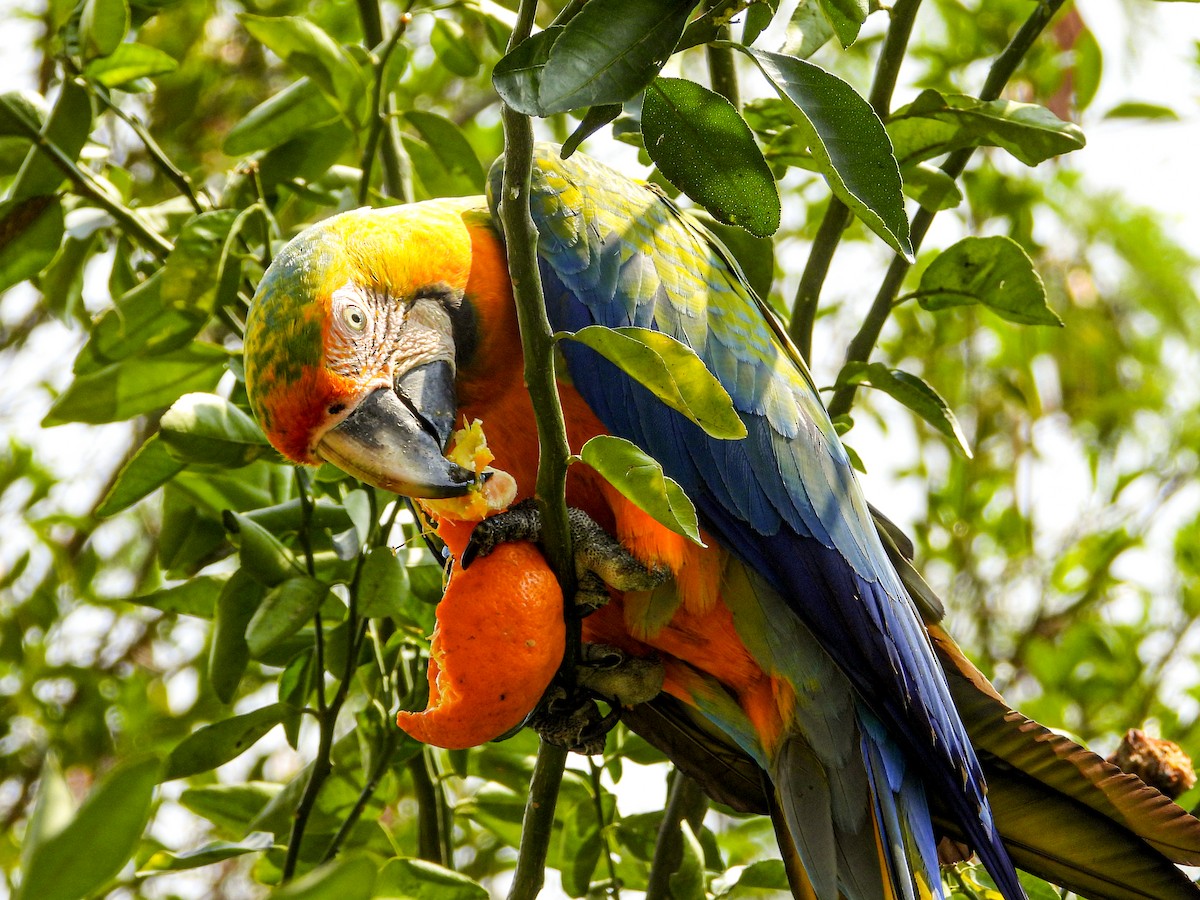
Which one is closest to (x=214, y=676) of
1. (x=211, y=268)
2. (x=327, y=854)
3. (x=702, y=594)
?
(x=327, y=854)

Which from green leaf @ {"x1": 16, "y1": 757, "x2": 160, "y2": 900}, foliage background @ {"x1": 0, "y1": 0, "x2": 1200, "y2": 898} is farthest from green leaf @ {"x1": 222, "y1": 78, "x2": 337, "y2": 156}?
green leaf @ {"x1": 16, "y1": 757, "x2": 160, "y2": 900}

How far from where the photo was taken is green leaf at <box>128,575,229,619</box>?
1956mm

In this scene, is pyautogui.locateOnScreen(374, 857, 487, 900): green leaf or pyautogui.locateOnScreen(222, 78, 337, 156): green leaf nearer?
pyautogui.locateOnScreen(374, 857, 487, 900): green leaf

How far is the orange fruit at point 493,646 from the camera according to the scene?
4.81ft

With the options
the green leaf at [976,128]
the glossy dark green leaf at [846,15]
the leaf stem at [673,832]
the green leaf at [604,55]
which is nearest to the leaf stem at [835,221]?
the green leaf at [976,128]

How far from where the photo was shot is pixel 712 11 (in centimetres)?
98

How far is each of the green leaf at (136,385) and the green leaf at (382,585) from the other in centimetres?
43

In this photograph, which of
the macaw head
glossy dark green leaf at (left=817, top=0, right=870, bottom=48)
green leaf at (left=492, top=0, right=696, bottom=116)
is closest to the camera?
green leaf at (left=492, top=0, right=696, bottom=116)

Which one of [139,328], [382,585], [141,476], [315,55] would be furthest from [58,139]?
[382,585]

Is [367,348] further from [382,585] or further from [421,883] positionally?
[421,883]

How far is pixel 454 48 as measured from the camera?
88.7 inches

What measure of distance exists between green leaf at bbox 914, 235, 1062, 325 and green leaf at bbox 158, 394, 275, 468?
1.07m

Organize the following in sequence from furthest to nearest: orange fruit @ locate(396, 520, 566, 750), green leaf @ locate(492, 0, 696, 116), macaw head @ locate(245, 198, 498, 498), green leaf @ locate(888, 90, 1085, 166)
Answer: green leaf @ locate(888, 90, 1085, 166), macaw head @ locate(245, 198, 498, 498), orange fruit @ locate(396, 520, 566, 750), green leaf @ locate(492, 0, 696, 116)

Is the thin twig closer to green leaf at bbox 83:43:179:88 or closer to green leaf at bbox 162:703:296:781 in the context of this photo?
green leaf at bbox 162:703:296:781
